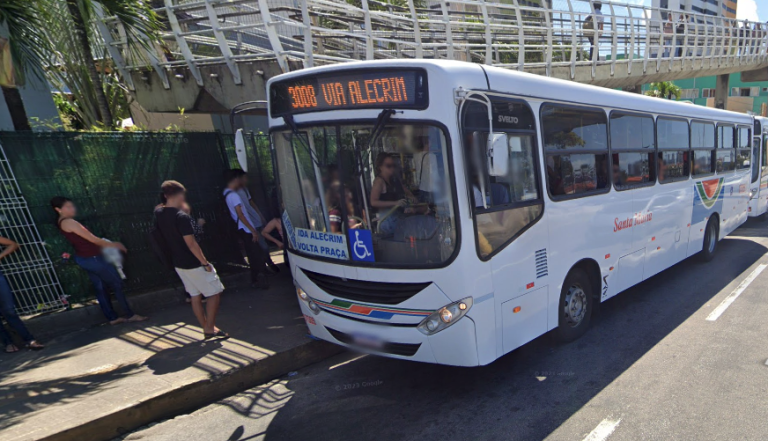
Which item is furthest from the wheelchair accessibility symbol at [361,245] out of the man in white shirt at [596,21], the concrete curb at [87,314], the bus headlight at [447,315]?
the man in white shirt at [596,21]

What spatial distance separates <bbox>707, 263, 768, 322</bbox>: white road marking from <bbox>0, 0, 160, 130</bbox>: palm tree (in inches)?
370

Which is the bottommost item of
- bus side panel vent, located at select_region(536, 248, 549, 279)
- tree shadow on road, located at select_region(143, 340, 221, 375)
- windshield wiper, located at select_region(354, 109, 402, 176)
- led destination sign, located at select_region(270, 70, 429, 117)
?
tree shadow on road, located at select_region(143, 340, 221, 375)

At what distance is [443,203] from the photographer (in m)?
3.58

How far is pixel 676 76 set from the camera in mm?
19562

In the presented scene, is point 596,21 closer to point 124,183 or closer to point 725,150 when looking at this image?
point 725,150

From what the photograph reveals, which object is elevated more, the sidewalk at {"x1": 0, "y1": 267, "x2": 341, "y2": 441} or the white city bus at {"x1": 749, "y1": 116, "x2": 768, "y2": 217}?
the sidewalk at {"x1": 0, "y1": 267, "x2": 341, "y2": 441}

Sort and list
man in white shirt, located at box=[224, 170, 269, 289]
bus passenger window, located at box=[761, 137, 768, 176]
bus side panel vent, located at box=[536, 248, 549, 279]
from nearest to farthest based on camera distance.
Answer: bus side panel vent, located at box=[536, 248, 549, 279] → man in white shirt, located at box=[224, 170, 269, 289] → bus passenger window, located at box=[761, 137, 768, 176]

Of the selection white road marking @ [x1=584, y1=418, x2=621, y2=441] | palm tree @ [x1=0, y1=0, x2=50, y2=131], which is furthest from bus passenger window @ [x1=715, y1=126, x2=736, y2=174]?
palm tree @ [x1=0, y1=0, x2=50, y2=131]

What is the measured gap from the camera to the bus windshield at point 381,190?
3584 millimetres

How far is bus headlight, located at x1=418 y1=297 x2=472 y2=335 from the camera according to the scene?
3.63m

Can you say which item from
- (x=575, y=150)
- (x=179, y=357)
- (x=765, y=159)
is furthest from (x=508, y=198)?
(x=765, y=159)

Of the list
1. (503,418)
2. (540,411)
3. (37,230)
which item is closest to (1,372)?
(37,230)

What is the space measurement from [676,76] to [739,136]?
41.1 ft

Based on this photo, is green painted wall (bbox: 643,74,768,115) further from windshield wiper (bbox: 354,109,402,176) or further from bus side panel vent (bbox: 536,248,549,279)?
windshield wiper (bbox: 354,109,402,176)
